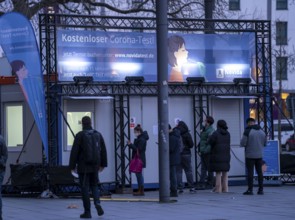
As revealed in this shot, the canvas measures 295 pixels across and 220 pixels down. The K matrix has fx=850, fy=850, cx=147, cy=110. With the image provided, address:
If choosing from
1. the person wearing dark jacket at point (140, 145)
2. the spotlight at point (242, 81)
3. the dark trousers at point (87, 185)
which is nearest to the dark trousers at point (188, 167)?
the person wearing dark jacket at point (140, 145)

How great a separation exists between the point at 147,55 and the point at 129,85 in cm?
106

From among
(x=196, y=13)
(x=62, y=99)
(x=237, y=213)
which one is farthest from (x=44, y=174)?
(x=196, y=13)

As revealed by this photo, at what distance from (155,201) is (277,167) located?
5.90m

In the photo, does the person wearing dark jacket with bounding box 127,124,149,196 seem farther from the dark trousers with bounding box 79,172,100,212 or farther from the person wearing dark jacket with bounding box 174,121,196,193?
the dark trousers with bounding box 79,172,100,212

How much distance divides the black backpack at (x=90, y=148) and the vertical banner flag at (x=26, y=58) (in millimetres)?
5208

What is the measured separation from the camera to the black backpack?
1520 centimetres

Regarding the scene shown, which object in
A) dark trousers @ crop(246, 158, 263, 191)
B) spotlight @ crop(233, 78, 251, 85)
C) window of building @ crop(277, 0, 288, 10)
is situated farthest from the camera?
window of building @ crop(277, 0, 288, 10)

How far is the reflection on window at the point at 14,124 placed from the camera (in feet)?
74.9

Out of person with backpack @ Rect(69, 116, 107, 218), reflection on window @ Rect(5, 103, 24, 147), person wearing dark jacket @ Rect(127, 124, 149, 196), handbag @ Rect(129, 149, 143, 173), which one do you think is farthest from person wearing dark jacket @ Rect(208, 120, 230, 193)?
person with backpack @ Rect(69, 116, 107, 218)

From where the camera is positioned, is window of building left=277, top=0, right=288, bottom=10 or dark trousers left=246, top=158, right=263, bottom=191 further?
window of building left=277, top=0, right=288, bottom=10

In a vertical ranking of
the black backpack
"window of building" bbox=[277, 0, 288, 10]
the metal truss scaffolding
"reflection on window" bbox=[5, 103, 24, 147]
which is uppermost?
"window of building" bbox=[277, 0, 288, 10]

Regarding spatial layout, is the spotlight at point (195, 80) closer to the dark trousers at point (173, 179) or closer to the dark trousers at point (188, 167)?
the dark trousers at point (188, 167)

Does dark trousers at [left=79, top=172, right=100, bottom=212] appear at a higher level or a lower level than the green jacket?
lower

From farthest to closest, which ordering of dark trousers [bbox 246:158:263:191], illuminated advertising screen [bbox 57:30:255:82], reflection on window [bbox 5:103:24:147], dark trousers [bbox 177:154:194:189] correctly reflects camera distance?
reflection on window [bbox 5:103:24:147], illuminated advertising screen [bbox 57:30:255:82], dark trousers [bbox 177:154:194:189], dark trousers [bbox 246:158:263:191]
